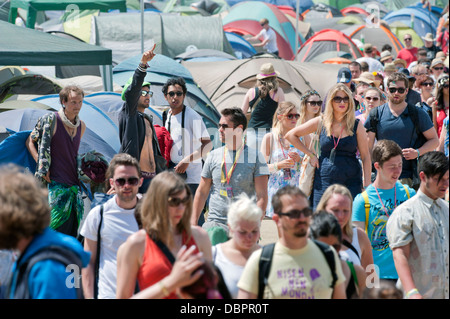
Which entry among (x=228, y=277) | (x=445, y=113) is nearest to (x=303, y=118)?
(x=445, y=113)

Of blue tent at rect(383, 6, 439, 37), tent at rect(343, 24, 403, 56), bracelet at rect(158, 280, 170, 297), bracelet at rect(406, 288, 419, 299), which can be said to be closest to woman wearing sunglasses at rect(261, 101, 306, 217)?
bracelet at rect(406, 288, 419, 299)

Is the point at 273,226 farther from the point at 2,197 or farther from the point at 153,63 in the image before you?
Result: the point at 2,197

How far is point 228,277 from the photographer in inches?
155

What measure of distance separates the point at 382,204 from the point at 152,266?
2276mm

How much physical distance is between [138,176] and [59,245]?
1893 mm

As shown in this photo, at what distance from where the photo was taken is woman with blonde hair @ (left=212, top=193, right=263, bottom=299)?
394 centimetres

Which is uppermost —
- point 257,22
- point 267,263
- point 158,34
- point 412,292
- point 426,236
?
point 257,22

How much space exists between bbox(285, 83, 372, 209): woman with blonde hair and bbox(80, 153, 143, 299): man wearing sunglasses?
6.51 feet

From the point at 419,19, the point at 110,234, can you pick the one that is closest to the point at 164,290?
the point at 110,234

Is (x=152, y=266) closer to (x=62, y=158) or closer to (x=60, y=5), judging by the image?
(x=62, y=158)

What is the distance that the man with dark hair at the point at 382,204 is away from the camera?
5.41 m

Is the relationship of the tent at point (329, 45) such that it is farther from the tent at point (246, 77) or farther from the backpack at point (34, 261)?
the backpack at point (34, 261)

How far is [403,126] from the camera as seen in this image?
7.11m

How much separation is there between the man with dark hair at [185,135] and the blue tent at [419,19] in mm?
24106
